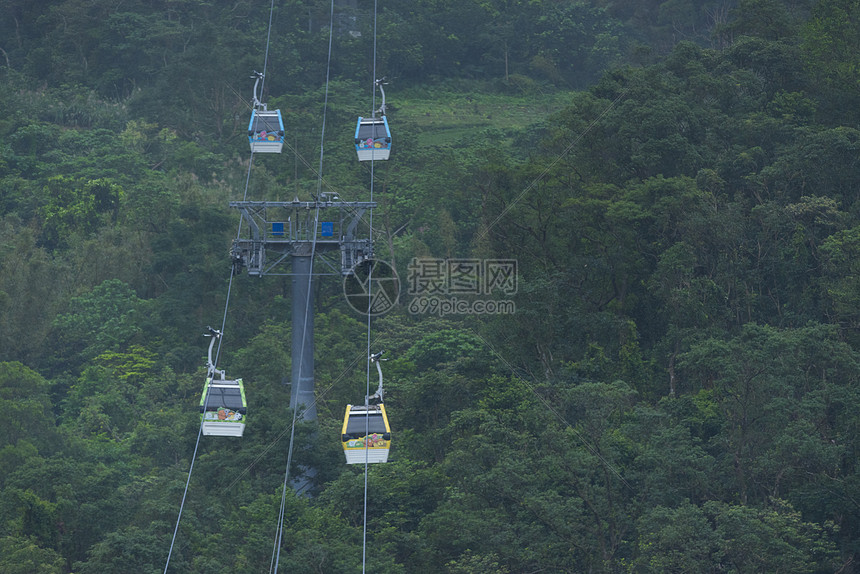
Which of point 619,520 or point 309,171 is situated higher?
point 309,171

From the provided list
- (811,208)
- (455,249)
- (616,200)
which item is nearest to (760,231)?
(811,208)

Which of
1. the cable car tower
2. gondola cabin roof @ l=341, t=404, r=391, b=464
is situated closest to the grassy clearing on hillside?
the cable car tower

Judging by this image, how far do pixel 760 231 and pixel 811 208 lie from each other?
5.69 feet

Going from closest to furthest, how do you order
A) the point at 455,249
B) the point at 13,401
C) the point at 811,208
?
the point at 811,208 < the point at 13,401 < the point at 455,249

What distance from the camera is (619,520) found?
1190 inches

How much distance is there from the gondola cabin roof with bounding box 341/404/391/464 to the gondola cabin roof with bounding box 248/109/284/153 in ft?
28.0

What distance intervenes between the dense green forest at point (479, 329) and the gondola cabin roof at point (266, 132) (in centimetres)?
441

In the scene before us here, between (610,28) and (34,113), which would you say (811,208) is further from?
(34,113)

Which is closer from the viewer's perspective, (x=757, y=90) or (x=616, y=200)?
Answer: (x=616, y=200)

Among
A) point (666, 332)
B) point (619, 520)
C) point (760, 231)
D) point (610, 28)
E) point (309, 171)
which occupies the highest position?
point (610, 28)

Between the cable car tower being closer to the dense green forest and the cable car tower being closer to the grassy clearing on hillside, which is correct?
the dense green forest

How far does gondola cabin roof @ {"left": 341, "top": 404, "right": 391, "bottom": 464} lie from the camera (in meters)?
27.7

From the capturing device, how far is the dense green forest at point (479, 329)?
30.0m
